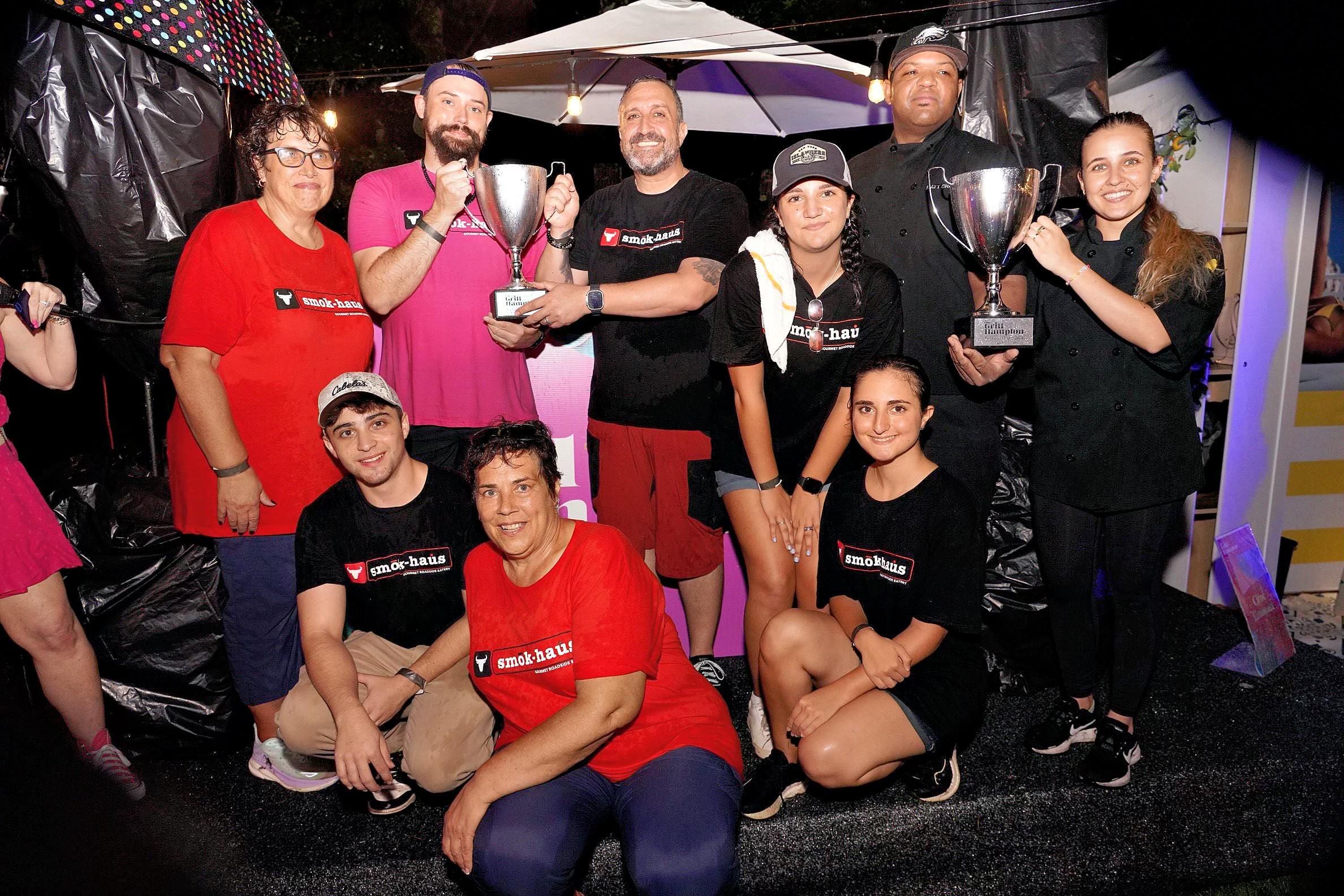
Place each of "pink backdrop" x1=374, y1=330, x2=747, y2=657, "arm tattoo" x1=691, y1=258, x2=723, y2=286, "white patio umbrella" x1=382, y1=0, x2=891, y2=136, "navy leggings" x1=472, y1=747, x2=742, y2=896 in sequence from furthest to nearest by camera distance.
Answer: "white patio umbrella" x1=382, y1=0, x2=891, y2=136 < "pink backdrop" x1=374, y1=330, x2=747, y2=657 < "arm tattoo" x1=691, y1=258, x2=723, y2=286 < "navy leggings" x1=472, y1=747, x2=742, y2=896

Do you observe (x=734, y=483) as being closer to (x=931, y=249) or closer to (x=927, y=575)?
(x=927, y=575)

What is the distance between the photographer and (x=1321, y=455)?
4.60 m

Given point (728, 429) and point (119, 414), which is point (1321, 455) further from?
point (119, 414)

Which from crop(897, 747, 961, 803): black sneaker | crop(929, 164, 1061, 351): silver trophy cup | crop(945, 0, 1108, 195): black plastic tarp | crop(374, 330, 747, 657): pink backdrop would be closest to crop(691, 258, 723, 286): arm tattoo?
crop(929, 164, 1061, 351): silver trophy cup

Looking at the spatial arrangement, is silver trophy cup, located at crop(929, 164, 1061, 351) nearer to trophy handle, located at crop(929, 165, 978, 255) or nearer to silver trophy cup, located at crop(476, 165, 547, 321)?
trophy handle, located at crop(929, 165, 978, 255)

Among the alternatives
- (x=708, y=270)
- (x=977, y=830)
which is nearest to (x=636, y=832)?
(x=977, y=830)

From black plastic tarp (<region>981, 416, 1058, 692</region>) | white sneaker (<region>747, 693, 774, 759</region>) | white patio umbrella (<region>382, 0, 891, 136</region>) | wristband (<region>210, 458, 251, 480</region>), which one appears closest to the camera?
wristband (<region>210, 458, 251, 480</region>)

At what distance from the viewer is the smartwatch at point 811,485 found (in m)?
2.60

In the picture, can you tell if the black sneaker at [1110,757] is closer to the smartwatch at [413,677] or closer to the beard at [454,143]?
the smartwatch at [413,677]

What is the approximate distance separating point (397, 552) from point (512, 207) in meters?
1.06

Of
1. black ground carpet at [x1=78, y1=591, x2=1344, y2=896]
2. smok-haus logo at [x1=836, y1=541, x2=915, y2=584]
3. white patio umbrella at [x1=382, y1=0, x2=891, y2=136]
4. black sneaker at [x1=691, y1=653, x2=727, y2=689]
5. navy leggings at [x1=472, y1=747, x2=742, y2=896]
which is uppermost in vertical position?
white patio umbrella at [x1=382, y1=0, x2=891, y2=136]

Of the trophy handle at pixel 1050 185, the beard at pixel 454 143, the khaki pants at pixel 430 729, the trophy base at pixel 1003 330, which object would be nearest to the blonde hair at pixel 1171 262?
the trophy handle at pixel 1050 185

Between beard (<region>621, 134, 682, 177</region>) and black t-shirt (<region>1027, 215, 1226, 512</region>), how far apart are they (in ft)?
4.13

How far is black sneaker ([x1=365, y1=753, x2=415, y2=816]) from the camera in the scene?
248cm
